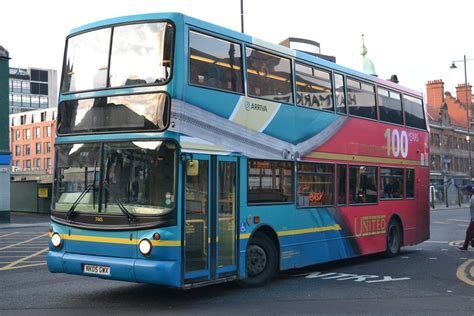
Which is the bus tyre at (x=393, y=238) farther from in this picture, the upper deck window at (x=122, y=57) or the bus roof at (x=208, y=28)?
the upper deck window at (x=122, y=57)

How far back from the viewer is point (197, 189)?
842 centimetres

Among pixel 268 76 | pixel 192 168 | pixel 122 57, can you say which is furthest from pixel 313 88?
pixel 122 57

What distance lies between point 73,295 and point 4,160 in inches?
989

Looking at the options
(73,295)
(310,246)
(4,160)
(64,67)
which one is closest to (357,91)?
(310,246)

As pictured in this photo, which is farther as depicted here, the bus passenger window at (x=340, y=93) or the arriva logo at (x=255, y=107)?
the bus passenger window at (x=340, y=93)

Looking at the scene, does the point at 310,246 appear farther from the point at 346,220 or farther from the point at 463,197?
the point at 463,197

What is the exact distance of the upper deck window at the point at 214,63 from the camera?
28.2ft

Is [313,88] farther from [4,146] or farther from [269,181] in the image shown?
[4,146]

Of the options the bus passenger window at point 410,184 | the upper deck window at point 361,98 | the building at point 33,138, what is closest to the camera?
the upper deck window at point 361,98

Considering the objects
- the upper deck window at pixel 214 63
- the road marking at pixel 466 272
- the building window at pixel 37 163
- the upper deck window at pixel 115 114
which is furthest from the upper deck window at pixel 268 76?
the building window at pixel 37 163

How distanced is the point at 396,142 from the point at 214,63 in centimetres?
684

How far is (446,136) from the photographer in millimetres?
82938

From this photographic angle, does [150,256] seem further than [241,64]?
No

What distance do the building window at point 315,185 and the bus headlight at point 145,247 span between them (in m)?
3.80
